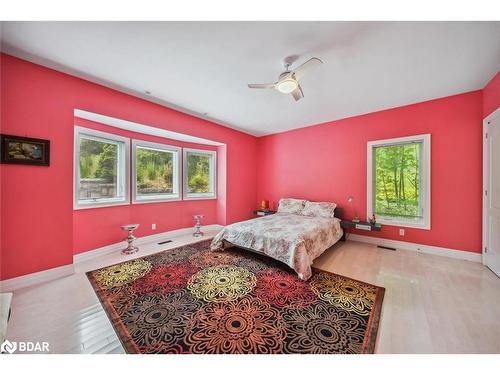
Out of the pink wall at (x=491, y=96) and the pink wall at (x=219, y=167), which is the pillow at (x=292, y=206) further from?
the pink wall at (x=491, y=96)

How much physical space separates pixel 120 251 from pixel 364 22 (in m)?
4.47

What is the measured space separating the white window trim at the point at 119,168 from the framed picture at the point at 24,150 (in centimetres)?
47

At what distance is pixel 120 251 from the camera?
326 centimetres

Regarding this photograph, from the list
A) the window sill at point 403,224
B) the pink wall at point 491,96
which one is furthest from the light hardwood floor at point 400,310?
the pink wall at point 491,96

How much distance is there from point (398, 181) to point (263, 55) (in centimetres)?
335

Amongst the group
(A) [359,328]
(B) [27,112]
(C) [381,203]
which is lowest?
(A) [359,328]

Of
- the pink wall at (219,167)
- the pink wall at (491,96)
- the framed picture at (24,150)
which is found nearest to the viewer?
the framed picture at (24,150)

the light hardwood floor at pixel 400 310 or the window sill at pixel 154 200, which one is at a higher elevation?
the window sill at pixel 154 200

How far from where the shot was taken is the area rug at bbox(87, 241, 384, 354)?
138cm

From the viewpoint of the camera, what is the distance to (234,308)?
1766mm

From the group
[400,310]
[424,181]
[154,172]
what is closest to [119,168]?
[154,172]

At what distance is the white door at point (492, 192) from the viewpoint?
2398 mm
